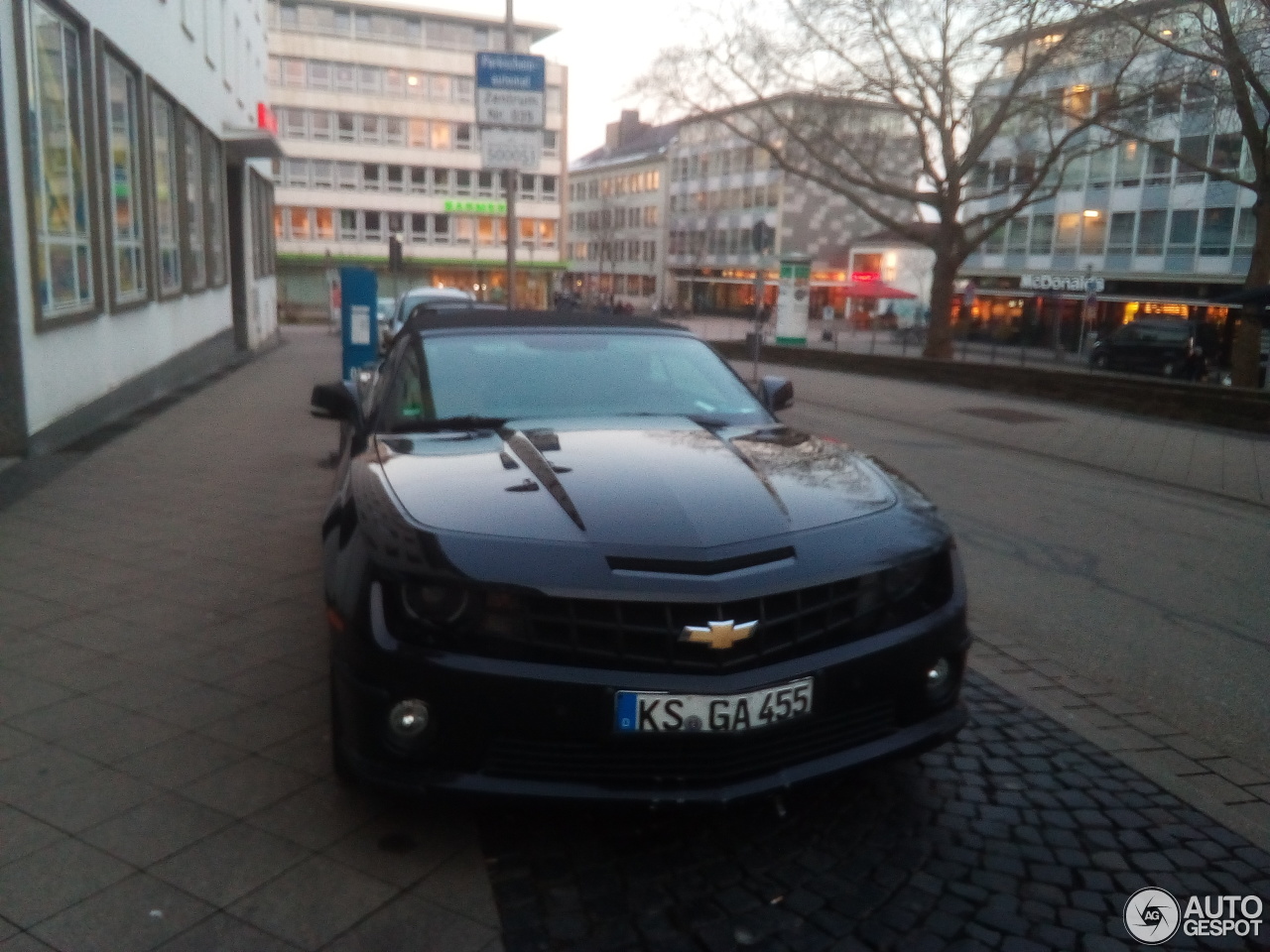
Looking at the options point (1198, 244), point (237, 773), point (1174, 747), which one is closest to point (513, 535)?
point (237, 773)

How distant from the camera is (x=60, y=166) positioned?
9922 millimetres

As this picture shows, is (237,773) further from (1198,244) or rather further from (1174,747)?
(1198,244)

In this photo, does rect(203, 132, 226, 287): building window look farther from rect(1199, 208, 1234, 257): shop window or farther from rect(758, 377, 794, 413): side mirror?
rect(1199, 208, 1234, 257): shop window

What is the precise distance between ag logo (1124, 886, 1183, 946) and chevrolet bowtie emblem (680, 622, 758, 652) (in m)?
1.27

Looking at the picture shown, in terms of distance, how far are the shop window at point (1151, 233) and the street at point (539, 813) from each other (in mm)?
52315

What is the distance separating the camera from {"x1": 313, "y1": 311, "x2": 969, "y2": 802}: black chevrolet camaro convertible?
2850 millimetres

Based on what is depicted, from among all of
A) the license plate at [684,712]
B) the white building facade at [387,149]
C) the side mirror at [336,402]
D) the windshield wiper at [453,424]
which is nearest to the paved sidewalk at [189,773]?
the license plate at [684,712]

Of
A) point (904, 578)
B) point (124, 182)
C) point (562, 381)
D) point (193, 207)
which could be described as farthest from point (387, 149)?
point (904, 578)

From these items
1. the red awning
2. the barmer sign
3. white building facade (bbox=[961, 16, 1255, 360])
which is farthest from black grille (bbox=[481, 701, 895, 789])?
the red awning

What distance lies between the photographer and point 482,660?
2.86m

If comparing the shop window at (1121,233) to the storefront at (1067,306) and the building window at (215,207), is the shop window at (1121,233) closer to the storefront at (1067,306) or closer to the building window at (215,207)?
the storefront at (1067,306)

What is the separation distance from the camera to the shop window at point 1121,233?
54344 mm

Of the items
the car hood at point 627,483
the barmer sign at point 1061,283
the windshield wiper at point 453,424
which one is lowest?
the car hood at point 627,483

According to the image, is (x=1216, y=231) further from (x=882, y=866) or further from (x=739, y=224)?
(x=882, y=866)
